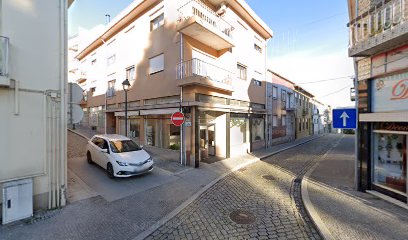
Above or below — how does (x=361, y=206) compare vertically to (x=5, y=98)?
below

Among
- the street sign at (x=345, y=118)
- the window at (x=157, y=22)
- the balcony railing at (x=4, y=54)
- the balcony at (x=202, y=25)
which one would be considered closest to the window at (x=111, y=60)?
the window at (x=157, y=22)

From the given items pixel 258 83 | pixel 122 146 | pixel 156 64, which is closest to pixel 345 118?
pixel 122 146

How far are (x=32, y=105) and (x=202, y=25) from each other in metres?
7.33

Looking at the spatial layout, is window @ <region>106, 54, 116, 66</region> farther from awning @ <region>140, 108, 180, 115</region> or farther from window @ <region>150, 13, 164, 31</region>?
awning @ <region>140, 108, 180, 115</region>

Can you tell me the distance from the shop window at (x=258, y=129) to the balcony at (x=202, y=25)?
244 inches

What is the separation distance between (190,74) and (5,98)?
6.79 metres

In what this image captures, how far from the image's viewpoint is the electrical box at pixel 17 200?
398cm

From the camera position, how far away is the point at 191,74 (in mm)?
9523

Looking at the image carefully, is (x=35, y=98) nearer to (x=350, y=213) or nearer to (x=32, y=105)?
(x=32, y=105)

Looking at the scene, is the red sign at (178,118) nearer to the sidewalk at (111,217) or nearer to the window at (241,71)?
the sidewalk at (111,217)

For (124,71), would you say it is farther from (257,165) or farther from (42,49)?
(257,165)

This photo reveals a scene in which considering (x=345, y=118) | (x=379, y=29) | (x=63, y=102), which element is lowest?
(x=345, y=118)

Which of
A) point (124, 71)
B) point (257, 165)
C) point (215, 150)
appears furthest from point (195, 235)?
point (124, 71)

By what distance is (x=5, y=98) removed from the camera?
413cm
